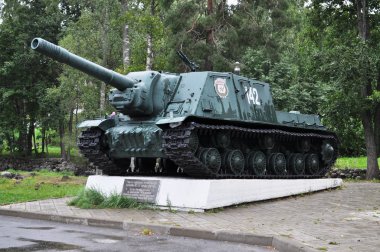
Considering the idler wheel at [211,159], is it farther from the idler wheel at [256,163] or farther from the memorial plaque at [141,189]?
the idler wheel at [256,163]

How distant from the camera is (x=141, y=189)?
1168 cm

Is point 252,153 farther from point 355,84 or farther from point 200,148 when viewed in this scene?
point 355,84

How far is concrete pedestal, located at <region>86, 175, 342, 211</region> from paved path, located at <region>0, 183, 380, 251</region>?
27 centimetres

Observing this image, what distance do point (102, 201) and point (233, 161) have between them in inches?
126

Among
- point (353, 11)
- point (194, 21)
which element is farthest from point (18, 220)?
point (194, 21)

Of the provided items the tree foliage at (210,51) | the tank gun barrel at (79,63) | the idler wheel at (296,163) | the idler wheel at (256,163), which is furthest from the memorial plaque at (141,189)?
the tree foliage at (210,51)

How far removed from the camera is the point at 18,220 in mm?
10055

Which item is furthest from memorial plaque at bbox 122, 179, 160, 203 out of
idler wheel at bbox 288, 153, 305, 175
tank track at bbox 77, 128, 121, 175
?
idler wheel at bbox 288, 153, 305, 175

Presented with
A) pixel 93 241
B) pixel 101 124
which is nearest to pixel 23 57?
pixel 101 124

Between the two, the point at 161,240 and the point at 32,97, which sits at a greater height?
the point at 32,97

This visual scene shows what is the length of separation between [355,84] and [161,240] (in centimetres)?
1281

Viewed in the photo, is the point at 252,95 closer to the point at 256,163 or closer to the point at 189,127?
the point at 256,163

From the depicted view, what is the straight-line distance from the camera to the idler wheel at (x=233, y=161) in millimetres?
12664

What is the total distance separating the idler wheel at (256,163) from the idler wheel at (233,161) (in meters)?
0.69
